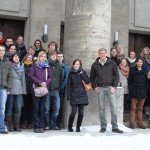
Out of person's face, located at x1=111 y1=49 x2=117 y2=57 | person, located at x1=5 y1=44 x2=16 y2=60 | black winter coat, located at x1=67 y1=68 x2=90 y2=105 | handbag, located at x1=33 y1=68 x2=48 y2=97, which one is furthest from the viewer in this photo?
person's face, located at x1=111 y1=49 x2=117 y2=57

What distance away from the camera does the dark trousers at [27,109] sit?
8531mm

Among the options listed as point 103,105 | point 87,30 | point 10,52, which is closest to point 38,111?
point 103,105

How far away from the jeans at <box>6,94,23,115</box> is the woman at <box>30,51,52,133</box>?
0.34 m

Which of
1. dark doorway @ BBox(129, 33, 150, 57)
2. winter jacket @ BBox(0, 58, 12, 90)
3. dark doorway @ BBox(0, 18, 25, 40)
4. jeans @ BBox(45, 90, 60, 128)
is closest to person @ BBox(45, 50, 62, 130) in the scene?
jeans @ BBox(45, 90, 60, 128)

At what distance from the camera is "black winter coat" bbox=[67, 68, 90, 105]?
8.05 metres

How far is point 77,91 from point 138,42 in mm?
8166

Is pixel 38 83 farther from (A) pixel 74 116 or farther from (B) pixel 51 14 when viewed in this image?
(B) pixel 51 14

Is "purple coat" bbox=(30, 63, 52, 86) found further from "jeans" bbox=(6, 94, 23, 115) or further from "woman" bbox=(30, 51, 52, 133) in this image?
"jeans" bbox=(6, 94, 23, 115)

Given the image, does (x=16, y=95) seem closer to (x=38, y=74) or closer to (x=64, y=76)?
(x=38, y=74)

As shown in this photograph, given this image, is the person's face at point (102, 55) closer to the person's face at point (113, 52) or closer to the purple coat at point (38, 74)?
the purple coat at point (38, 74)

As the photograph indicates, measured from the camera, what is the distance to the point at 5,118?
27.1 feet

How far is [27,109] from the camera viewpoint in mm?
8531
